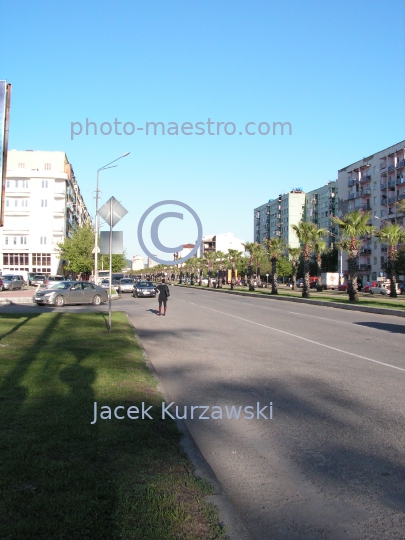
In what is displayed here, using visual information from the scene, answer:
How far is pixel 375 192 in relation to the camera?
323ft

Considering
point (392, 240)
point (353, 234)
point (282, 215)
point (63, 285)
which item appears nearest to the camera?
point (63, 285)

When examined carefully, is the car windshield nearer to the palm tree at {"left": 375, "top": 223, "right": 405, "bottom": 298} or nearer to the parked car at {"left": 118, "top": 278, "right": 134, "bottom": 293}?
the parked car at {"left": 118, "top": 278, "right": 134, "bottom": 293}

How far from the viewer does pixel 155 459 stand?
505 cm

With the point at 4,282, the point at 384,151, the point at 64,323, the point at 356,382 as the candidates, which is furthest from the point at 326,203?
the point at 356,382

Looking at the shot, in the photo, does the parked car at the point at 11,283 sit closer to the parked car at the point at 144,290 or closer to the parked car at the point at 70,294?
the parked car at the point at 144,290

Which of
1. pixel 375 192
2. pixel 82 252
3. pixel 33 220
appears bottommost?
pixel 82 252

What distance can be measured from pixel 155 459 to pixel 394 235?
4805 cm

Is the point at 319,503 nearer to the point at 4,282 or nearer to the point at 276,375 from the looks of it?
the point at 276,375

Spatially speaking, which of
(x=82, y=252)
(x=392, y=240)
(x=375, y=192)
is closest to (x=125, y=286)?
(x=82, y=252)

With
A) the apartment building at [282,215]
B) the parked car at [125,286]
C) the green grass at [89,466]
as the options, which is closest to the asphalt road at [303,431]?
the green grass at [89,466]

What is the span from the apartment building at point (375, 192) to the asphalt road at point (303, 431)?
262ft

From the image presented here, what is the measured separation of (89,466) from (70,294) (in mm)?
28097

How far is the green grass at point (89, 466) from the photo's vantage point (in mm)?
3691

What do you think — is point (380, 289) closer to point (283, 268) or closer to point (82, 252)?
point (82, 252)
